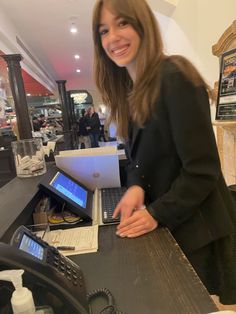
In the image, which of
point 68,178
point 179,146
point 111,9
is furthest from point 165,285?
point 68,178

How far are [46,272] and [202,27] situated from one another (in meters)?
2.80

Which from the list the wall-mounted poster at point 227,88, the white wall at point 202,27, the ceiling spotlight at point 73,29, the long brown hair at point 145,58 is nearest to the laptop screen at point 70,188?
the long brown hair at point 145,58

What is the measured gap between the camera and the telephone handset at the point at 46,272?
500 mm

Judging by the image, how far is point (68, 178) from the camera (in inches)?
59.4

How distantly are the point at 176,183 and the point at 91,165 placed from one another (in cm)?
81

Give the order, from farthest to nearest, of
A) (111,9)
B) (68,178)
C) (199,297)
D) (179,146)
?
1. (68,178)
2. (111,9)
3. (179,146)
4. (199,297)

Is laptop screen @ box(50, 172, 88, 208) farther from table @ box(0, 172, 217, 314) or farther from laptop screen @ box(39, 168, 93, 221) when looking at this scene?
table @ box(0, 172, 217, 314)

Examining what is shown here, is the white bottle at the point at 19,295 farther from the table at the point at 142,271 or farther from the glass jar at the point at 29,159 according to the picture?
the glass jar at the point at 29,159

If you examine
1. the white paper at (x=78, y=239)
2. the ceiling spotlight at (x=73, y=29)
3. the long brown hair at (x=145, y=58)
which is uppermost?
Result: the ceiling spotlight at (x=73, y=29)

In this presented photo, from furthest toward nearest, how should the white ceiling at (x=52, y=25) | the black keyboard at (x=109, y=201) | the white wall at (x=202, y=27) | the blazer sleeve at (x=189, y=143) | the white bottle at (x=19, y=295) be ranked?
the white ceiling at (x=52, y=25) < the white wall at (x=202, y=27) < the black keyboard at (x=109, y=201) < the blazer sleeve at (x=189, y=143) < the white bottle at (x=19, y=295)

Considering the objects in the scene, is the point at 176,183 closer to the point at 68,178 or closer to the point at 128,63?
the point at 128,63

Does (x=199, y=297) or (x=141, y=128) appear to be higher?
(x=141, y=128)

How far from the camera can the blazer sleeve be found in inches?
30.6

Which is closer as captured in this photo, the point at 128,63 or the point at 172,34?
the point at 128,63
